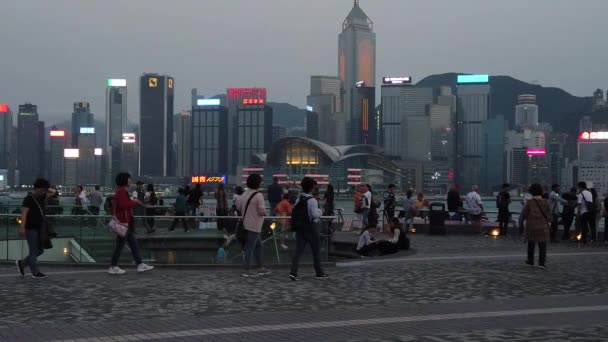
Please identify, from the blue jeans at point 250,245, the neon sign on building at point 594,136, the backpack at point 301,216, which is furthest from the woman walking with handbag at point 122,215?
the neon sign on building at point 594,136

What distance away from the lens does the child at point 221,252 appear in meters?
14.9

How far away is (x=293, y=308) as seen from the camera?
955 cm

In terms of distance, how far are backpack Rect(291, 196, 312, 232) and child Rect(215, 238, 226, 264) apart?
8.81 feet

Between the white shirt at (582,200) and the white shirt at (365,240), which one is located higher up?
the white shirt at (582,200)

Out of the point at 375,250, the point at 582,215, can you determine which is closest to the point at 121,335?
the point at 375,250

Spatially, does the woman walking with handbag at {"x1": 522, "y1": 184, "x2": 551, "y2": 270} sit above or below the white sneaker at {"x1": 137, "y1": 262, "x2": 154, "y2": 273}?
above

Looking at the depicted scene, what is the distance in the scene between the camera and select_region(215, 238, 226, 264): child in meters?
14.9

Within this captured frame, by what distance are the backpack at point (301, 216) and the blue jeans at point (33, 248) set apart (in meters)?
4.14

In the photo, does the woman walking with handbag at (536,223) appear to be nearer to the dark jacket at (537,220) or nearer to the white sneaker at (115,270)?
the dark jacket at (537,220)

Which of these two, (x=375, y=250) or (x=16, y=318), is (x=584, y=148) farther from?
(x=16, y=318)

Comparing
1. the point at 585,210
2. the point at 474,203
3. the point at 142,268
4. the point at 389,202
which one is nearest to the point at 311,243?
the point at 142,268

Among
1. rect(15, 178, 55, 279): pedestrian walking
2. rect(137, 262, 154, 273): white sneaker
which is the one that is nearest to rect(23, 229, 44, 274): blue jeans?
rect(15, 178, 55, 279): pedestrian walking

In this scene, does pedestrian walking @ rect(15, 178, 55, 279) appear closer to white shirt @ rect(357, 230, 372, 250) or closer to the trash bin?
white shirt @ rect(357, 230, 372, 250)

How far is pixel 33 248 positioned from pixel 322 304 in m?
5.29
